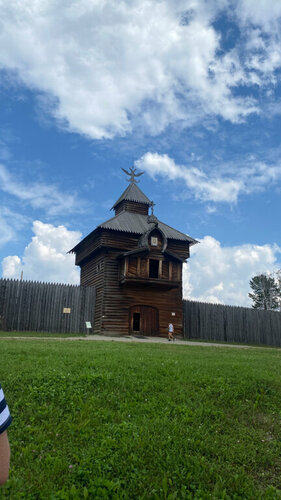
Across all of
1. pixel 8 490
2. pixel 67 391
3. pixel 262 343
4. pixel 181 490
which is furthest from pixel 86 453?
pixel 262 343

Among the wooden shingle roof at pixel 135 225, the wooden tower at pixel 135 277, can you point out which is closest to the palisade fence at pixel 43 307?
the wooden tower at pixel 135 277

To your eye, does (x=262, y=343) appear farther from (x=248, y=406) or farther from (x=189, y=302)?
(x=248, y=406)

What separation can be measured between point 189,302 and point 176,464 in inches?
989

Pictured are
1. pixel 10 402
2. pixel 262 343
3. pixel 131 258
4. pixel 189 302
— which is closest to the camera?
pixel 10 402

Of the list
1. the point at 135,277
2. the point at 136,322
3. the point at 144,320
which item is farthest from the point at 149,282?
the point at 136,322

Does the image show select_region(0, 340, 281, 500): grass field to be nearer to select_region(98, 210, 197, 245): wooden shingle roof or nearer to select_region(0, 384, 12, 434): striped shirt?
select_region(0, 384, 12, 434): striped shirt

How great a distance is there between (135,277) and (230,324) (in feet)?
33.2

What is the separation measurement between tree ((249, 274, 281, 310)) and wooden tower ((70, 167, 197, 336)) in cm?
3255

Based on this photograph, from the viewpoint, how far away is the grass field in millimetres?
4891

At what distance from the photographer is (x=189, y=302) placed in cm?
3016

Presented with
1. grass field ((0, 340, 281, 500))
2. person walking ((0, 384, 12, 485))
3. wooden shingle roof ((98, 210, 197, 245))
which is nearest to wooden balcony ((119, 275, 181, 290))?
wooden shingle roof ((98, 210, 197, 245))

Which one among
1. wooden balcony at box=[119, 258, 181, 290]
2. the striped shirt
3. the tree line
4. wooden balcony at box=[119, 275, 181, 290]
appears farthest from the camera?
the tree line

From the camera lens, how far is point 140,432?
6035 millimetres

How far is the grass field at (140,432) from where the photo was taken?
489cm
